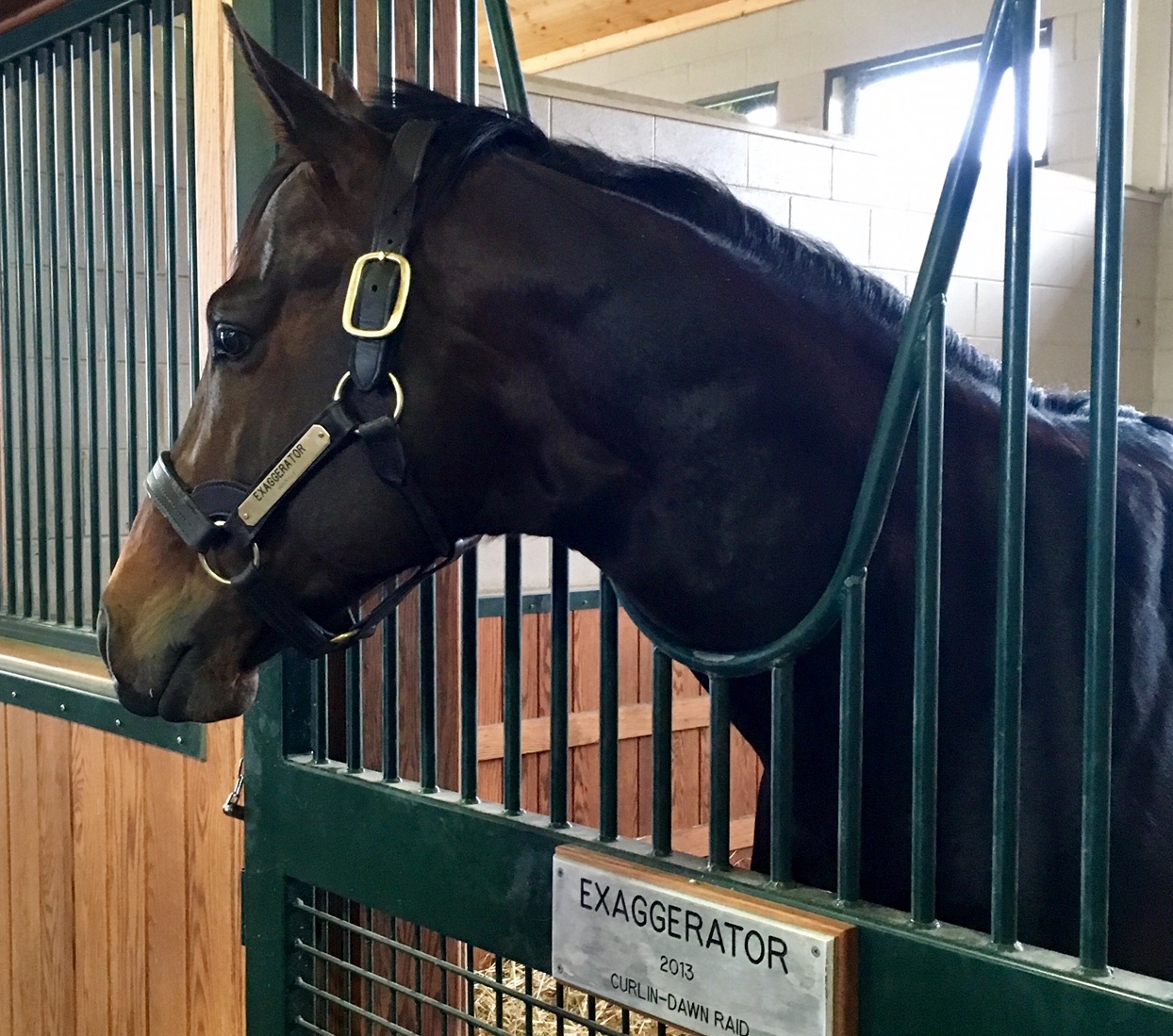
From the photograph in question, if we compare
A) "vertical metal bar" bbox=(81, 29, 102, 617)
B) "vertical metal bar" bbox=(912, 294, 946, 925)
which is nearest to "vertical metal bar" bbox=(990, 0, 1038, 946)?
"vertical metal bar" bbox=(912, 294, 946, 925)

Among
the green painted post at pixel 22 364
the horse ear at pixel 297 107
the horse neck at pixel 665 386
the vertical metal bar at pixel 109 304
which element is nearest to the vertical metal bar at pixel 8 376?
the green painted post at pixel 22 364

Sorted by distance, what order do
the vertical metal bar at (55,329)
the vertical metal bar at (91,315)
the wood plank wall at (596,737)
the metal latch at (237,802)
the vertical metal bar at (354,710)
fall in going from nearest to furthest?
the vertical metal bar at (354,710) < the metal latch at (237,802) < the vertical metal bar at (91,315) < the vertical metal bar at (55,329) < the wood plank wall at (596,737)

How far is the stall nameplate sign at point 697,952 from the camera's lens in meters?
0.82

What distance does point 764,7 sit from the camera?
207 inches

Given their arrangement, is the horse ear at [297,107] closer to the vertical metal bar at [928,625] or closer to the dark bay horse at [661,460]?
the dark bay horse at [661,460]

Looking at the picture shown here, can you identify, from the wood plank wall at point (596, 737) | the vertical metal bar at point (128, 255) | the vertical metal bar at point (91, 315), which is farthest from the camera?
the wood plank wall at point (596, 737)

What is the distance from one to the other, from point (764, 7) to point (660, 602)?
4882 millimetres

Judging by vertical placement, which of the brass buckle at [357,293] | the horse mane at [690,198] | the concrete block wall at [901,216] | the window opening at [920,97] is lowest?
the brass buckle at [357,293]

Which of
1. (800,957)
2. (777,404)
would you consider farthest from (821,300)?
(800,957)

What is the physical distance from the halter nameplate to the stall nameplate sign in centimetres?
37

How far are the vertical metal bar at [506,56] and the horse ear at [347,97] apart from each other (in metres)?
0.21

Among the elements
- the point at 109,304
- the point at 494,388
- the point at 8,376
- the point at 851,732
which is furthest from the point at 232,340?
the point at 8,376

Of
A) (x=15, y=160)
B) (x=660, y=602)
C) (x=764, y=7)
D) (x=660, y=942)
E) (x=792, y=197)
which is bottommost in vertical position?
(x=660, y=942)

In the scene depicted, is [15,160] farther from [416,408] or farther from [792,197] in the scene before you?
[792,197]
